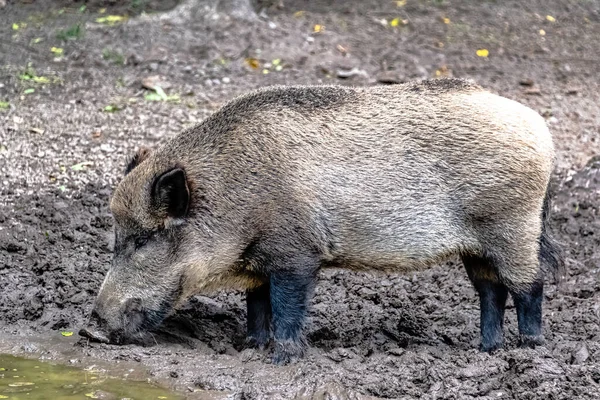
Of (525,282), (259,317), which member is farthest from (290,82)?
(525,282)

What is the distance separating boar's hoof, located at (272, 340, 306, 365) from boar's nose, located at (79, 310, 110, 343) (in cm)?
103

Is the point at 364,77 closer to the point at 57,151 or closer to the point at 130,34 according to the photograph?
the point at 130,34

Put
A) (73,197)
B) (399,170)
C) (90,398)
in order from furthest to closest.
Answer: (73,197) < (399,170) < (90,398)

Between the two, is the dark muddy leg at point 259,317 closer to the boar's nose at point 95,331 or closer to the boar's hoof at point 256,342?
the boar's hoof at point 256,342

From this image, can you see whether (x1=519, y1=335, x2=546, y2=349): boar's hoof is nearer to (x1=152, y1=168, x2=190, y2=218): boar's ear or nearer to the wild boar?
the wild boar

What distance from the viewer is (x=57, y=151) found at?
369 inches

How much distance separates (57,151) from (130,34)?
8.84ft

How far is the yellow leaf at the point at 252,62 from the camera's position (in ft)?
37.1

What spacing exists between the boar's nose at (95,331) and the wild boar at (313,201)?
2 cm

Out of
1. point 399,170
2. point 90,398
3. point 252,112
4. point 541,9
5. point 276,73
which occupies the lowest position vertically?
point 541,9

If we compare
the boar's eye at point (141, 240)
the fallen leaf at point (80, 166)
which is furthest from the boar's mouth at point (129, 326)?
the fallen leaf at point (80, 166)

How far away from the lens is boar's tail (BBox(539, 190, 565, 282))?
21.7ft

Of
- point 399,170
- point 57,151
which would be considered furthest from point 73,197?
point 399,170

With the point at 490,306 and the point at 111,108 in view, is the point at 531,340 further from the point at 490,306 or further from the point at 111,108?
the point at 111,108
